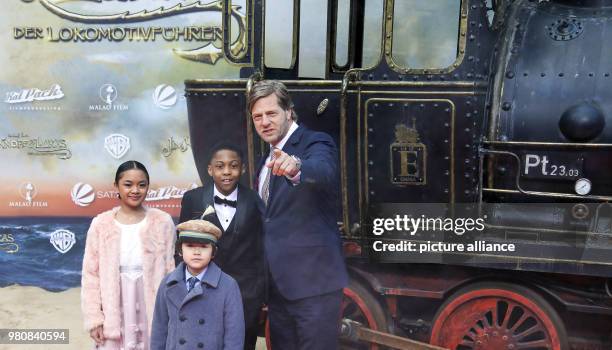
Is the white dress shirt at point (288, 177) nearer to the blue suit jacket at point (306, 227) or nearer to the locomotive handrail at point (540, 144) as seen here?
the blue suit jacket at point (306, 227)

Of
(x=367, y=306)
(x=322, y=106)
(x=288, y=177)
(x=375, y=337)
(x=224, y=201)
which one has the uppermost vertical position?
(x=322, y=106)


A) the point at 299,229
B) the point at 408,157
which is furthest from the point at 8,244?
the point at 408,157

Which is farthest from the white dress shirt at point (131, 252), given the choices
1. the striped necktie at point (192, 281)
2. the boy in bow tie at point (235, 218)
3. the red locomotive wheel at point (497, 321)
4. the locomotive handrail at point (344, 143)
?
the red locomotive wheel at point (497, 321)

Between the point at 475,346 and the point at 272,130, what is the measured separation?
1.51m

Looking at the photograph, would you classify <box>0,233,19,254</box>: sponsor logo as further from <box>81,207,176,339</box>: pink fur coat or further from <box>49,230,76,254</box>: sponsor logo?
<box>81,207,176,339</box>: pink fur coat

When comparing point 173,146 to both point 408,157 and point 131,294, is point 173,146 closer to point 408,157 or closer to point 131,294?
point 131,294

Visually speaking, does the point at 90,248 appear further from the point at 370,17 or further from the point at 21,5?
the point at 370,17

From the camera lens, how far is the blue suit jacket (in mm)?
2582

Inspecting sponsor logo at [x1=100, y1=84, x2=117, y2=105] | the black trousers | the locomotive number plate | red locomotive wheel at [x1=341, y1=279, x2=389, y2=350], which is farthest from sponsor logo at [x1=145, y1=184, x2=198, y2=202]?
the locomotive number plate

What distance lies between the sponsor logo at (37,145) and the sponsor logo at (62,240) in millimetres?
408

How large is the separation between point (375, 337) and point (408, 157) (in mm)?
952

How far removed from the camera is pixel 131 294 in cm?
277

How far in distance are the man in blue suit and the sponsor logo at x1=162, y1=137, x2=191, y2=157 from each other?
630 millimetres

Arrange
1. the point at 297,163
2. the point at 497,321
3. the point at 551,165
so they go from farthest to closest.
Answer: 1. the point at 497,321
2. the point at 551,165
3. the point at 297,163
